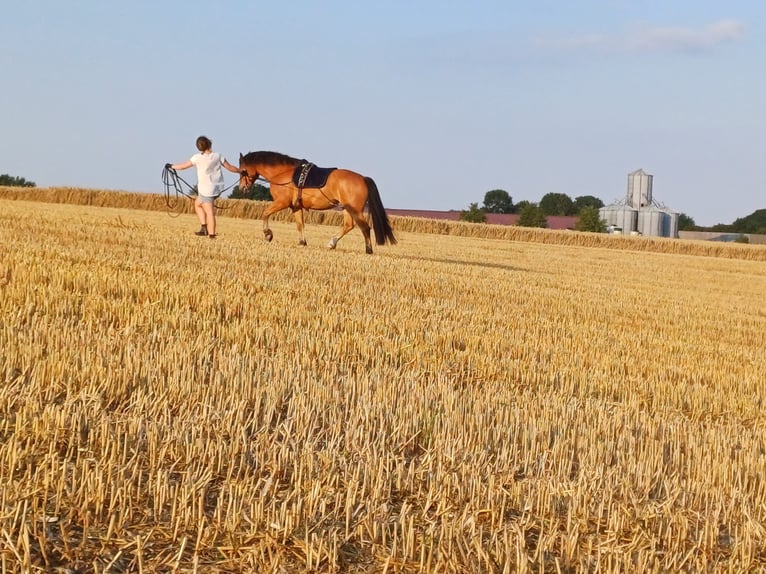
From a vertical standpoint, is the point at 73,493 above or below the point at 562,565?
above

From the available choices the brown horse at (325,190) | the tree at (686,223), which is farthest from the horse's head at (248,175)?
the tree at (686,223)

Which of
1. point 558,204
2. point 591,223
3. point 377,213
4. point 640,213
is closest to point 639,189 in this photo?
point 640,213

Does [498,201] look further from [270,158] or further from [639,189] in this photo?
[270,158]

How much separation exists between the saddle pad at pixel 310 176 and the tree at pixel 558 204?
356ft

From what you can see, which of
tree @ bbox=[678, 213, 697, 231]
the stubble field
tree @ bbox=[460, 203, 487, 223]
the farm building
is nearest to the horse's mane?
the stubble field

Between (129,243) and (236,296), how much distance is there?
6.28 meters

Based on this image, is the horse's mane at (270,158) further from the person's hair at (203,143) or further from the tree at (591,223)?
the tree at (591,223)

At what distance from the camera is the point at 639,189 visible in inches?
3519

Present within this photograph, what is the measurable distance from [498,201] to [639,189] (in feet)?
123

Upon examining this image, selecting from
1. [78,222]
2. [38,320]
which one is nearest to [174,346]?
[38,320]

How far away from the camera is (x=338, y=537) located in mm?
3020

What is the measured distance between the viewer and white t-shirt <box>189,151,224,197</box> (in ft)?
52.9

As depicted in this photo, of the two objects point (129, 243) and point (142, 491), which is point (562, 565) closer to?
point (142, 491)

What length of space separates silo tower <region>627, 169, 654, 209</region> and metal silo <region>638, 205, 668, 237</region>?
956 millimetres
